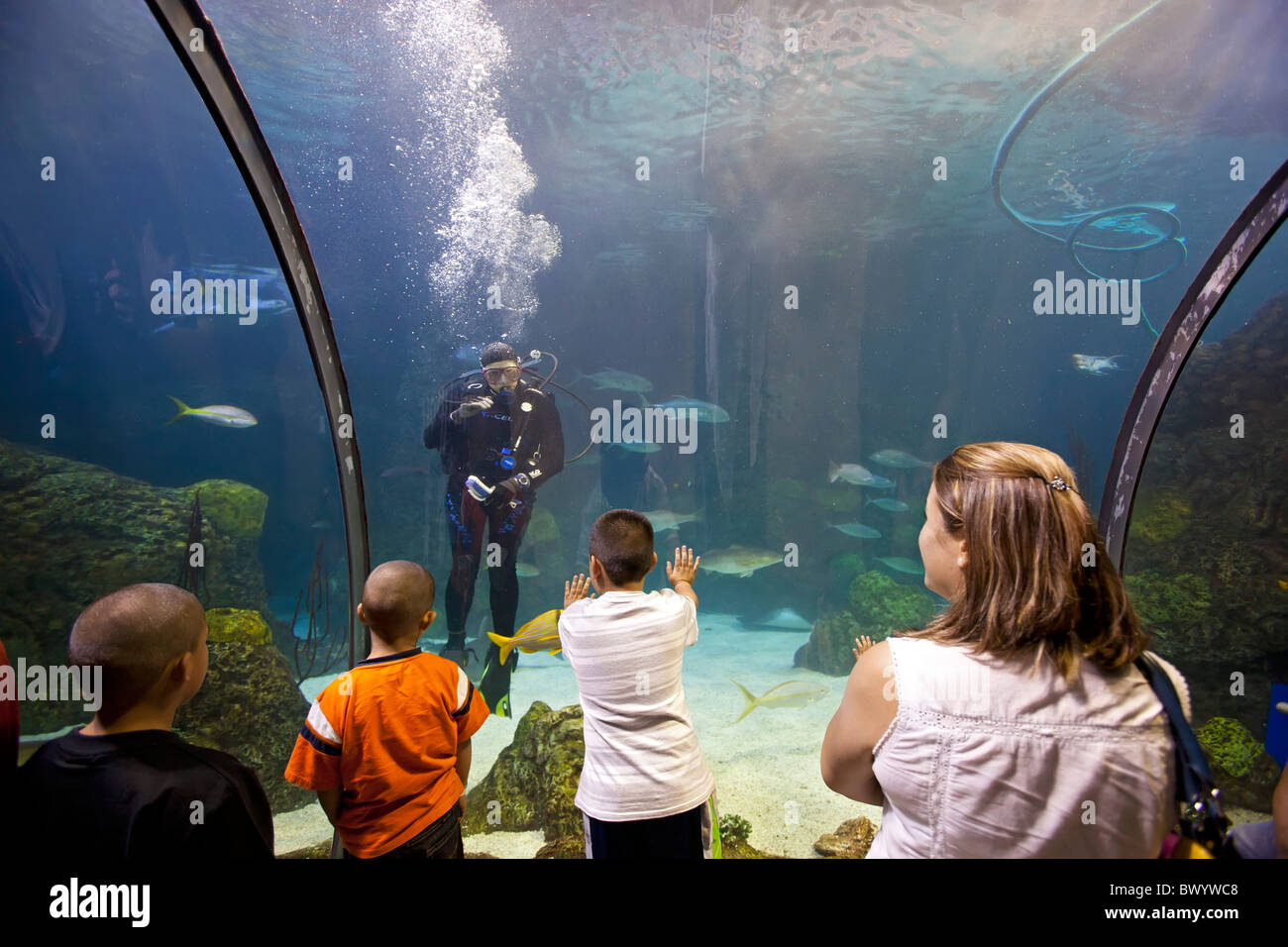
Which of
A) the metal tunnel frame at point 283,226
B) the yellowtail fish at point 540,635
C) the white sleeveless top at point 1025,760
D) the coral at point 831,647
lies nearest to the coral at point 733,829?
the yellowtail fish at point 540,635

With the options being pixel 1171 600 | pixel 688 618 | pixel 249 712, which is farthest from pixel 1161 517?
pixel 249 712

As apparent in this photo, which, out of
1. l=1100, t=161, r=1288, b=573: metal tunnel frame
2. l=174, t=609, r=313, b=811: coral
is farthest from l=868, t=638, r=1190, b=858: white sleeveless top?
l=174, t=609, r=313, b=811: coral

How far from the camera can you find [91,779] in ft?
3.90

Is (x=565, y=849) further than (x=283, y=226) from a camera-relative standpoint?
Yes

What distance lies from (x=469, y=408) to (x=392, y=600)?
2389mm

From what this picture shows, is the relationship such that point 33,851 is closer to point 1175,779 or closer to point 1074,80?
point 1175,779

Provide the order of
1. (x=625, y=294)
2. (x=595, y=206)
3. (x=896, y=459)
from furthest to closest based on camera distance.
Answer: (x=625, y=294) → (x=595, y=206) → (x=896, y=459)

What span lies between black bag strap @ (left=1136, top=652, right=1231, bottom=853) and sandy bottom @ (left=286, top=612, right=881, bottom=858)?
2.63 metres

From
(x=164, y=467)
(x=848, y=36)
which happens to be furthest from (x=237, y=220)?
(x=848, y=36)

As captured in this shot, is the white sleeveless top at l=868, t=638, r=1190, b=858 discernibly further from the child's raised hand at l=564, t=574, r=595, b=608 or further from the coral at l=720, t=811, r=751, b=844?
the coral at l=720, t=811, r=751, b=844

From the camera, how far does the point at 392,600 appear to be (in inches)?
75.0

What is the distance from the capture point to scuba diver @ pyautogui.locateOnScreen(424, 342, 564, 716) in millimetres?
4070

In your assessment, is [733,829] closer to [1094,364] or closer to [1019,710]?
[1019,710]

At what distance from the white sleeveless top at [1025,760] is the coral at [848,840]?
8.14 feet
